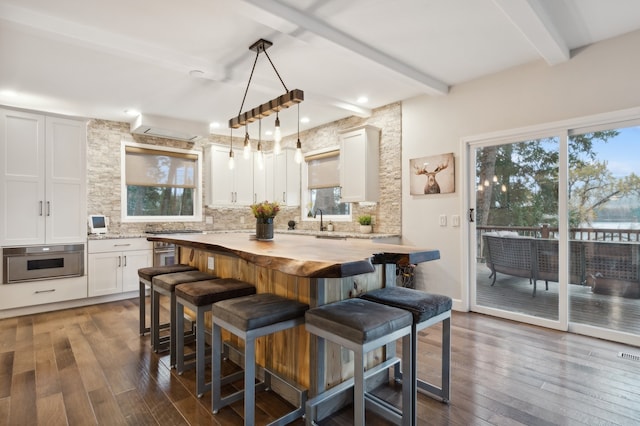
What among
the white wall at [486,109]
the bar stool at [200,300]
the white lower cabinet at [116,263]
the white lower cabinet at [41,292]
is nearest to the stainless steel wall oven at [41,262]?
the white lower cabinet at [41,292]

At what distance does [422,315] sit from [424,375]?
895mm

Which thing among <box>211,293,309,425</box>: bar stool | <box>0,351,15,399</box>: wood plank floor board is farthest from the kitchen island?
<box>0,351,15,399</box>: wood plank floor board

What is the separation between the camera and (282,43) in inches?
121

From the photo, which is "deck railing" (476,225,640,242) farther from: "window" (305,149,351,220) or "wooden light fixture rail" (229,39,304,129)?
"wooden light fixture rail" (229,39,304,129)

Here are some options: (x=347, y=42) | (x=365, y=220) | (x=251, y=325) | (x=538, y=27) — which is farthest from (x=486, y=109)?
(x=251, y=325)

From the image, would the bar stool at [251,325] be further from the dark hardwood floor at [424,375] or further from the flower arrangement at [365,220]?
the flower arrangement at [365,220]

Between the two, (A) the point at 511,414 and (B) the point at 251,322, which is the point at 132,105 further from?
(A) the point at 511,414

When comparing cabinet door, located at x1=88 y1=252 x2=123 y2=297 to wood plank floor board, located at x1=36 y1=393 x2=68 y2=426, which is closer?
wood plank floor board, located at x1=36 y1=393 x2=68 y2=426

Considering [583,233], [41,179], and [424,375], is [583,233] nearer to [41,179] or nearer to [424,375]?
[424,375]

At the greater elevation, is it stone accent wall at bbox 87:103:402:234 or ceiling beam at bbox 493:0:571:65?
ceiling beam at bbox 493:0:571:65

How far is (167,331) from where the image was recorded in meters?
3.46

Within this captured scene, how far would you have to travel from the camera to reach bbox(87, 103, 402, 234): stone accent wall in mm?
4781

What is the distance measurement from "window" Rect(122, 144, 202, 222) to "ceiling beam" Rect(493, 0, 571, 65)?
204 inches

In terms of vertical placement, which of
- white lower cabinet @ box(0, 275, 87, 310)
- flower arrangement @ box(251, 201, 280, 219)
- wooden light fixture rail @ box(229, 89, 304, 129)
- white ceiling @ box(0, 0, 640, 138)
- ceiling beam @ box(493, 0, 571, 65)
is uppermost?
white ceiling @ box(0, 0, 640, 138)
